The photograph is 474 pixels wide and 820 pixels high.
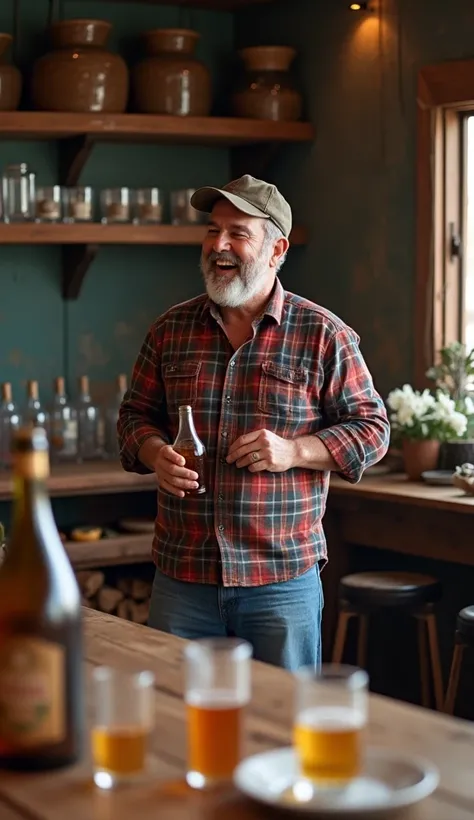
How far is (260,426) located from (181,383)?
0.69 ft

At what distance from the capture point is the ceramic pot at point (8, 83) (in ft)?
15.4

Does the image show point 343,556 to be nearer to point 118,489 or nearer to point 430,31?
point 118,489

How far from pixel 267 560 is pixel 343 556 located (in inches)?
62.3

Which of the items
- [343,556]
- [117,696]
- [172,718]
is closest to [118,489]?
[343,556]

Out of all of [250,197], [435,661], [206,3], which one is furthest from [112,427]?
[250,197]

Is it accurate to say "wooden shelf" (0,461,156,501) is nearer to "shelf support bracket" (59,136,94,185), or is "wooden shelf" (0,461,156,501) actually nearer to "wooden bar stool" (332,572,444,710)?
"wooden bar stool" (332,572,444,710)

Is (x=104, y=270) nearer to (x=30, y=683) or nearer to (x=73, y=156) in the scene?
(x=73, y=156)

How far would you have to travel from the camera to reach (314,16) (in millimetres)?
5055

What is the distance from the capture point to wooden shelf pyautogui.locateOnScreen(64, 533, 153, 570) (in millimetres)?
4727

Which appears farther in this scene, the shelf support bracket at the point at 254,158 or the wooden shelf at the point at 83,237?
the shelf support bracket at the point at 254,158

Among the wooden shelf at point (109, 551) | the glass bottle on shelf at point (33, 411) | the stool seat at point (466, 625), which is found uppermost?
the glass bottle on shelf at point (33, 411)

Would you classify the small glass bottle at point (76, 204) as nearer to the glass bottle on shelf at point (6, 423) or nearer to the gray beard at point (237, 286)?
the glass bottle on shelf at point (6, 423)

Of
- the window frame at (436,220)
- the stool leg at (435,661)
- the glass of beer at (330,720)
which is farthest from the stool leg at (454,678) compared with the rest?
the glass of beer at (330,720)

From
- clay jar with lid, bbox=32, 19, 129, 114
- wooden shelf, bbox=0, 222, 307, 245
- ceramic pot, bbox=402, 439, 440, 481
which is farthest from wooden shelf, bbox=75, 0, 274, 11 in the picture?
ceramic pot, bbox=402, 439, 440, 481
